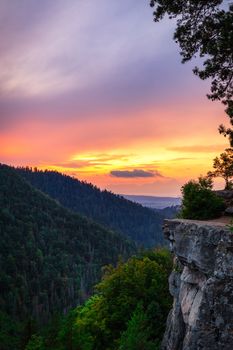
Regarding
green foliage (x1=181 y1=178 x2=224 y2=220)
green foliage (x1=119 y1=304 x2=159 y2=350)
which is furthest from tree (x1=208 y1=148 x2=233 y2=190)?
green foliage (x1=119 y1=304 x2=159 y2=350)

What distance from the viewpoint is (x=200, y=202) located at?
77.4 ft

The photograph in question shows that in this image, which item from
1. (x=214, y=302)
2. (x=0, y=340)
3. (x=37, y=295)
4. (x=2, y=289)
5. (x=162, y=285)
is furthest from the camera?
(x=37, y=295)

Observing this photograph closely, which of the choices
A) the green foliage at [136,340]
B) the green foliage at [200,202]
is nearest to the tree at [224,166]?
the green foliage at [200,202]

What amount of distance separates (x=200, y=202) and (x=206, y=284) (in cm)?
704

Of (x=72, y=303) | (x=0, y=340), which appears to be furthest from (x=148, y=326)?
(x=72, y=303)

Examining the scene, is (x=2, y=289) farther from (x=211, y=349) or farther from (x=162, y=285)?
(x=211, y=349)

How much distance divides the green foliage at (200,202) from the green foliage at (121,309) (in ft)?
50.5

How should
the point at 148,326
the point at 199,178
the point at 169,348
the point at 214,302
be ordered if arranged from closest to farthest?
the point at 214,302, the point at 169,348, the point at 199,178, the point at 148,326

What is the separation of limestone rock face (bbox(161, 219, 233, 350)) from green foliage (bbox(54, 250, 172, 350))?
→ 57.9ft

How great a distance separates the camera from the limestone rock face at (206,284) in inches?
648

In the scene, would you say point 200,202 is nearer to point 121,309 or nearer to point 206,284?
point 206,284

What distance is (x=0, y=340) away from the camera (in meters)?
82.1

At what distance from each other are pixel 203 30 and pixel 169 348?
15.1 m

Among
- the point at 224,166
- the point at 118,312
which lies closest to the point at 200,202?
the point at 224,166
